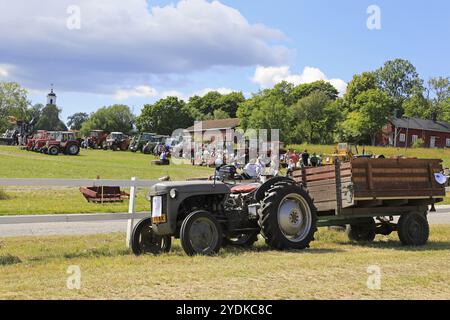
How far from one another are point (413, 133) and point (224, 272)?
8720cm

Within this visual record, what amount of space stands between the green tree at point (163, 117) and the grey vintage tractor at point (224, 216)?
10125cm

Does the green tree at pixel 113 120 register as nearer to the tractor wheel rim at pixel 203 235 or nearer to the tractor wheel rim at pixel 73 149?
the tractor wheel rim at pixel 73 149

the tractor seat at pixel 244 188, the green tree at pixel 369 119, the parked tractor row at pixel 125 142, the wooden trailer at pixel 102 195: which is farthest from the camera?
the green tree at pixel 369 119

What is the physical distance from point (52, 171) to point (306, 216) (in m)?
21.4

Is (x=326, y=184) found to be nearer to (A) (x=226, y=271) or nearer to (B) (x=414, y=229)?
(B) (x=414, y=229)

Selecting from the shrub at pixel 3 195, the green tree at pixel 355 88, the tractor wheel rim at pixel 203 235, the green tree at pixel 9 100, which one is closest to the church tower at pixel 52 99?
the green tree at pixel 9 100

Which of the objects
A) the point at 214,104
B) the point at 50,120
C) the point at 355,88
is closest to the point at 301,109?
the point at 355,88

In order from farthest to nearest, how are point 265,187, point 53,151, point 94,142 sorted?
point 94,142
point 53,151
point 265,187

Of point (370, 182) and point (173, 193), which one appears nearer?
point (173, 193)

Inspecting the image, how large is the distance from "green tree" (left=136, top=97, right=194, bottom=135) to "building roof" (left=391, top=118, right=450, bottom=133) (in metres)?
40.8

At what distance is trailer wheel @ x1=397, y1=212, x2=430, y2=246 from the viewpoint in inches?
427

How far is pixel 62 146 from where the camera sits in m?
48.1

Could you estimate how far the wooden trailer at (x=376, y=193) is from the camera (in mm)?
10211

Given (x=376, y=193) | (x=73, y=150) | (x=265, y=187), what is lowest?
(x=376, y=193)
